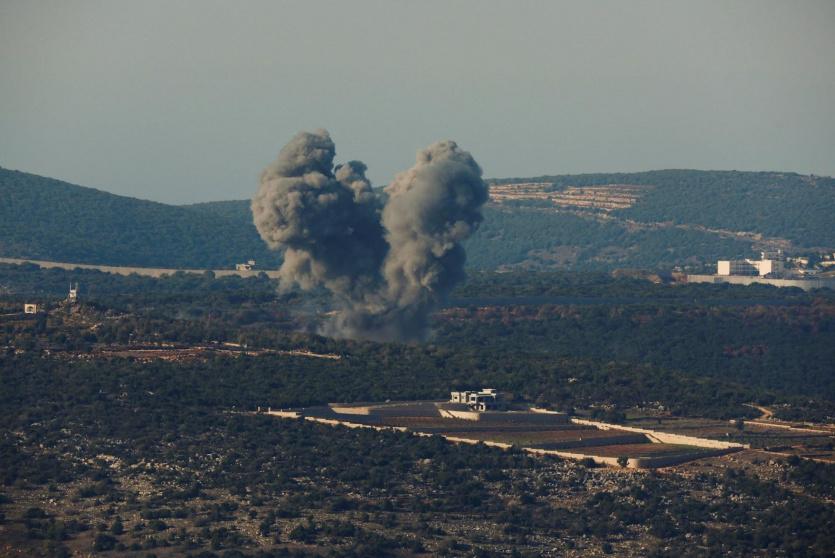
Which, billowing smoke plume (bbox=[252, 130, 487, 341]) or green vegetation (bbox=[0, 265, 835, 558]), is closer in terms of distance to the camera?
green vegetation (bbox=[0, 265, 835, 558])

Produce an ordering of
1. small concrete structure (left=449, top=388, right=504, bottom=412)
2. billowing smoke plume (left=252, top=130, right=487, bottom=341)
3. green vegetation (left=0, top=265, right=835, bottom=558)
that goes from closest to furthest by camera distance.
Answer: green vegetation (left=0, top=265, right=835, bottom=558), small concrete structure (left=449, top=388, right=504, bottom=412), billowing smoke plume (left=252, top=130, right=487, bottom=341)

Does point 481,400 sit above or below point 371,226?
below

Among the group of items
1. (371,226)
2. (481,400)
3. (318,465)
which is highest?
(371,226)

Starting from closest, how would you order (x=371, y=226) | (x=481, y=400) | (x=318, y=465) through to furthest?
(x=318, y=465), (x=481, y=400), (x=371, y=226)

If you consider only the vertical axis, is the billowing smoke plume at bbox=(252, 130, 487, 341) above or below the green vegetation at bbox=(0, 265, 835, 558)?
above

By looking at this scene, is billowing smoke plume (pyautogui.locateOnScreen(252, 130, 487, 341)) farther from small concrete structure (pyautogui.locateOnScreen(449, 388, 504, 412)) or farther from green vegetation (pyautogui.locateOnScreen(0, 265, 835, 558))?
small concrete structure (pyautogui.locateOnScreen(449, 388, 504, 412))

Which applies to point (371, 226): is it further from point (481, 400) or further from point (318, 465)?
point (318, 465)

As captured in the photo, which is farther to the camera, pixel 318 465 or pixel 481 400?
pixel 481 400

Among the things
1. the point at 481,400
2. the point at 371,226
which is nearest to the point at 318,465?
the point at 481,400

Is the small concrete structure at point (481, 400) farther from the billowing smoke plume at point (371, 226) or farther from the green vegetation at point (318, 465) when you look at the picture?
the billowing smoke plume at point (371, 226)

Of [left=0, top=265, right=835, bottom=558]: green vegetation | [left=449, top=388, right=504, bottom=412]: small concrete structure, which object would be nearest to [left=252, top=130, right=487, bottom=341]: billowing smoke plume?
[left=0, top=265, right=835, bottom=558]: green vegetation
